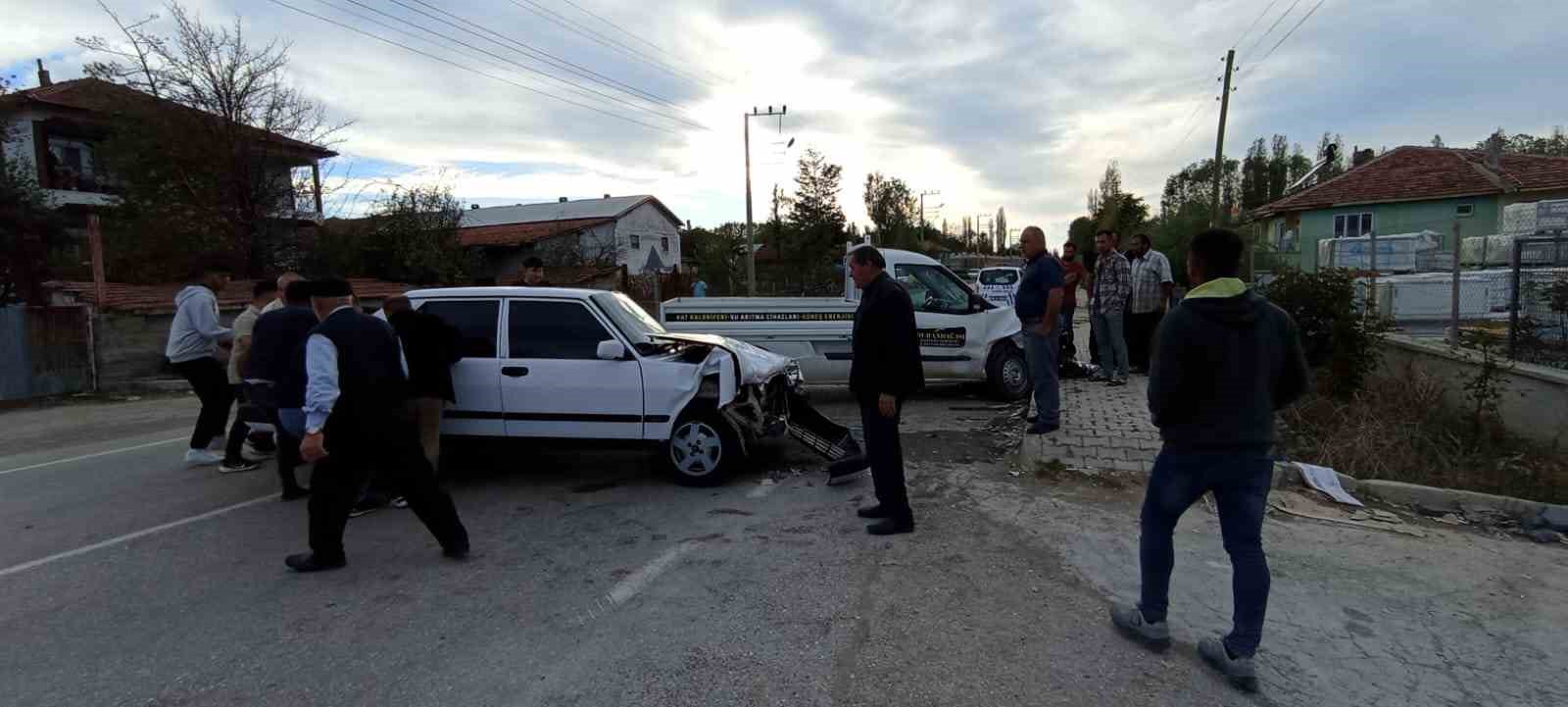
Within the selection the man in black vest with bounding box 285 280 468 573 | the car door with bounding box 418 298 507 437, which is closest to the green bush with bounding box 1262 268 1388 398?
the car door with bounding box 418 298 507 437

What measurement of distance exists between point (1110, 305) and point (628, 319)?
17.9ft

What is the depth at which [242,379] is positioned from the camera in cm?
625

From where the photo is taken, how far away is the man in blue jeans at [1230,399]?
3.07 meters

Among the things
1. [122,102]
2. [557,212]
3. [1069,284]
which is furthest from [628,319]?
[557,212]

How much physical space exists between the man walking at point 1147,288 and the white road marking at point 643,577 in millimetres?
6484

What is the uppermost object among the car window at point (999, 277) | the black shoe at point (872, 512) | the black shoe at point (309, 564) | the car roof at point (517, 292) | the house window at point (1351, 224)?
the house window at point (1351, 224)

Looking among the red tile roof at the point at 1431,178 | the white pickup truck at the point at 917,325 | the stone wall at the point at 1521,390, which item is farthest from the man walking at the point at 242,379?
the red tile roof at the point at 1431,178

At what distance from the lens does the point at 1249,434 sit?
3.09 meters

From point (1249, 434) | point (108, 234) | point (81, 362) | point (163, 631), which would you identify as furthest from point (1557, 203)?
point (108, 234)

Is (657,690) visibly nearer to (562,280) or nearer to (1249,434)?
(1249,434)

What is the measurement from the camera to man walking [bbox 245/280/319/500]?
5023 mm

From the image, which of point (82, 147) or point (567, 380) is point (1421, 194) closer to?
point (567, 380)

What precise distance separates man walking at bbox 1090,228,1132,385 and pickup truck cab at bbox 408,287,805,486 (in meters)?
4.57

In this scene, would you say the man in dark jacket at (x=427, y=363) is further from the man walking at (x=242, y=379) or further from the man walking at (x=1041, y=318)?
the man walking at (x=1041, y=318)
